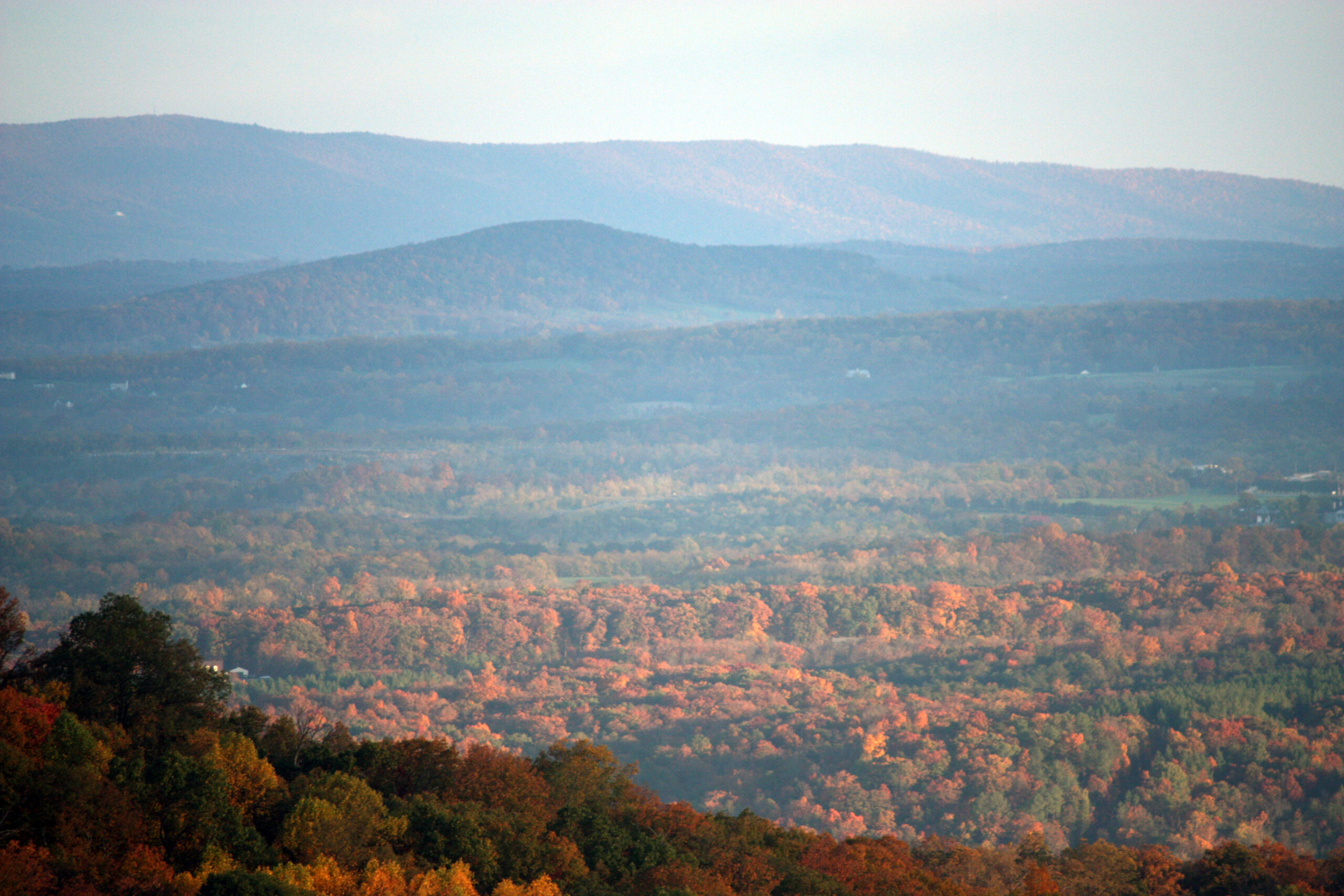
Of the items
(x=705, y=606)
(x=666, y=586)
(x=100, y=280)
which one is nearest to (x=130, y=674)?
(x=705, y=606)

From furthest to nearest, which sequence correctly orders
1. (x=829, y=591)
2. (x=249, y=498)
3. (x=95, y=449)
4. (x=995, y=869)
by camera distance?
(x=95, y=449), (x=249, y=498), (x=829, y=591), (x=995, y=869)

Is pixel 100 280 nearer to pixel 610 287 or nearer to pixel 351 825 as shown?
pixel 610 287

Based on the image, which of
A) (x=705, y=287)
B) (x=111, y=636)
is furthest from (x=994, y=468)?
(x=705, y=287)

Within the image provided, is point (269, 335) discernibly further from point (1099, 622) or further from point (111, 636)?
point (111, 636)

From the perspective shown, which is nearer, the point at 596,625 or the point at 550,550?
the point at 596,625

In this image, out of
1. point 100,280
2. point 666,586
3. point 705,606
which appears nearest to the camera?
point 705,606
